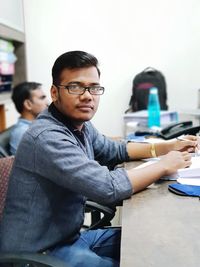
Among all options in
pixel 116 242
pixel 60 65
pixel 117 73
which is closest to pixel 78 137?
pixel 60 65

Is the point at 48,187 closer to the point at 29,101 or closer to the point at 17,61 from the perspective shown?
the point at 29,101

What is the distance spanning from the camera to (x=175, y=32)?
350 cm

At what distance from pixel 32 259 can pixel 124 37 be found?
3031mm

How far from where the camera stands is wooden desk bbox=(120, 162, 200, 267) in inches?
27.1

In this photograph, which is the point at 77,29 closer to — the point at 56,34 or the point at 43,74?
the point at 56,34

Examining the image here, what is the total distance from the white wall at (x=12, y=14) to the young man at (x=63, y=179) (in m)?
2.03

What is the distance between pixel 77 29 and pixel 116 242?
9.21 ft

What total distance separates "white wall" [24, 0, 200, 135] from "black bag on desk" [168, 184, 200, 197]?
102 inches

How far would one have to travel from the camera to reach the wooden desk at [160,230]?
69cm

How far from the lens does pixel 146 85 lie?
3508 mm

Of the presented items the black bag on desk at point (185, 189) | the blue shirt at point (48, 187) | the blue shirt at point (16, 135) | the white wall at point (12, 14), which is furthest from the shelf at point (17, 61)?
the black bag on desk at point (185, 189)

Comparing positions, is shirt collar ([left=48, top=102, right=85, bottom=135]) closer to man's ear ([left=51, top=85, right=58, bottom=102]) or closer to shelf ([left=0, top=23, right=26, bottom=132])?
man's ear ([left=51, top=85, right=58, bottom=102])

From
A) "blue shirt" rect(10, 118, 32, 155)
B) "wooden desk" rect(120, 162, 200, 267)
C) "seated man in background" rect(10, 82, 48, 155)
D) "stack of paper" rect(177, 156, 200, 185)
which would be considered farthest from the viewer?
"seated man in background" rect(10, 82, 48, 155)

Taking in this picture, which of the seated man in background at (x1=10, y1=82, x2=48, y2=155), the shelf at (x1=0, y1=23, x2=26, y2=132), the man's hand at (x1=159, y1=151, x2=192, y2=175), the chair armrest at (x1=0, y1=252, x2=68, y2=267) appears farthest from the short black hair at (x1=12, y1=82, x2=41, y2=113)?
the chair armrest at (x1=0, y1=252, x2=68, y2=267)
